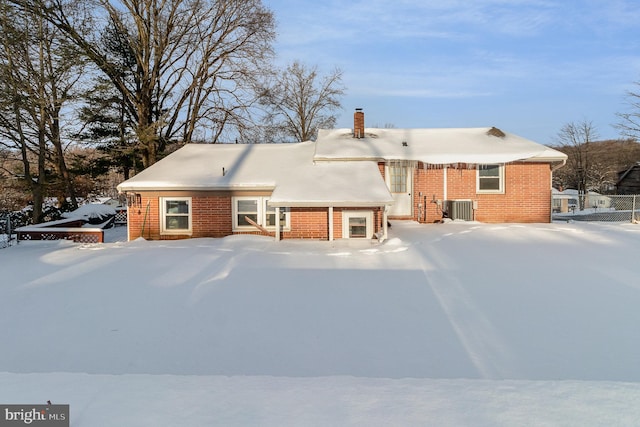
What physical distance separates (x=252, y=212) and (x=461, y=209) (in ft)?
27.0

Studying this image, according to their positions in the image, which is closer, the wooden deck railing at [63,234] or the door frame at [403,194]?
the wooden deck railing at [63,234]

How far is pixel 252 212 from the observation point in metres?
14.2

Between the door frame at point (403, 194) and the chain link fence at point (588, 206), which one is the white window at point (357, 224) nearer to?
the door frame at point (403, 194)

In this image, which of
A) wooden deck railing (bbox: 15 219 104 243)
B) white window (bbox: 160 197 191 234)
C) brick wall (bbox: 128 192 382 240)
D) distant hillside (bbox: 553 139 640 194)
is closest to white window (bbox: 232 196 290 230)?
brick wall (bbox: 128 192 382 240)

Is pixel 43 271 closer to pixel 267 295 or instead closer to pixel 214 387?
pixel 267 295

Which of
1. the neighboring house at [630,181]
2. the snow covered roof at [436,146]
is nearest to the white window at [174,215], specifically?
the snow covered roof at [436,146]

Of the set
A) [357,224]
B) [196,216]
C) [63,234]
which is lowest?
[63,234]

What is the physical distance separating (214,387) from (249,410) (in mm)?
598

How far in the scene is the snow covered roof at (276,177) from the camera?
12328mm

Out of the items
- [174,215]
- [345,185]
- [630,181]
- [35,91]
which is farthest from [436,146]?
[630,181]

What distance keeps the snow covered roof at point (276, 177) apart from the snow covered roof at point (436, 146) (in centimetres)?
88

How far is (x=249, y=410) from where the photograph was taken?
3273 millimetres

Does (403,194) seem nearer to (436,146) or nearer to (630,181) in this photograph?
(436,146)

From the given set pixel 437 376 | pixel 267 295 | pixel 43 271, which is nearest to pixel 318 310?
pixel 267 295
